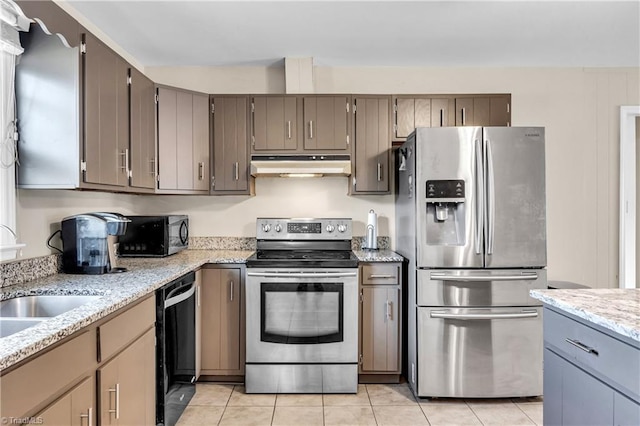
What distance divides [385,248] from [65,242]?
7.79 feet

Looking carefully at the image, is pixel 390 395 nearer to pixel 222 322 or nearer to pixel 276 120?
pixel 222 322

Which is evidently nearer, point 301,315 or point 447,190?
point 447,190

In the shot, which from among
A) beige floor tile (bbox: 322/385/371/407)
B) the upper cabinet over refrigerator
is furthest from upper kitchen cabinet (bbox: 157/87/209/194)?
beige floor tile (bbox: 322/385/371/407)

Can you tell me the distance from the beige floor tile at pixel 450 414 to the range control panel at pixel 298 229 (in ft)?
4.56

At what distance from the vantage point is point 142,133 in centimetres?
244

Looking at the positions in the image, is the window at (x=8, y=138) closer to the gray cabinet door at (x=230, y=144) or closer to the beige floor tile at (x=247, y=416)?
the gray cabinet door at (x=230, y=144)

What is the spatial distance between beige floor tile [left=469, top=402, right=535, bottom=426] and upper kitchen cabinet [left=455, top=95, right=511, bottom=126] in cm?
211

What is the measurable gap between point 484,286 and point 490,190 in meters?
0.64

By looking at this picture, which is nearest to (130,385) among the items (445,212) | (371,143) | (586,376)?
(586,376)

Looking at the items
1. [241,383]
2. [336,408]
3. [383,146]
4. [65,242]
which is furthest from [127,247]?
[383,146]

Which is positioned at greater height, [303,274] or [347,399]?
[303,274]

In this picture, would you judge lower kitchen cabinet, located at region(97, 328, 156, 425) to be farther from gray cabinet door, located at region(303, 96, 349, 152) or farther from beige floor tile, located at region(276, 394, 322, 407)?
gray cabinet door, located at region(303, 96, 349, 152)

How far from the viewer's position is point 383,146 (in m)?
3.02

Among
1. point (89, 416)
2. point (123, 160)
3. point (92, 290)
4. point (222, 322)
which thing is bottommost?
point (222, 322)
